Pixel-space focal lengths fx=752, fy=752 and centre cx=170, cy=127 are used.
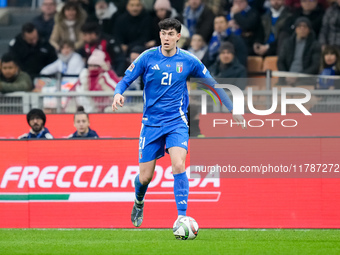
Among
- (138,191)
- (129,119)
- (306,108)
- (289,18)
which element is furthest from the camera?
(289,18)

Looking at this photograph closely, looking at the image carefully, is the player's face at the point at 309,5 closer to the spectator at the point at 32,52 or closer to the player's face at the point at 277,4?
the player's face at the point at 277,4

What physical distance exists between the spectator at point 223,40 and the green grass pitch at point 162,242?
499 centimetres

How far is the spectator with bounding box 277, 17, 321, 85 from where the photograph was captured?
13922mm

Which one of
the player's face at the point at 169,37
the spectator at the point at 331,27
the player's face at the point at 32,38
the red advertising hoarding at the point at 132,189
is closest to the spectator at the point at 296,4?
the spectator at the point at 331,27

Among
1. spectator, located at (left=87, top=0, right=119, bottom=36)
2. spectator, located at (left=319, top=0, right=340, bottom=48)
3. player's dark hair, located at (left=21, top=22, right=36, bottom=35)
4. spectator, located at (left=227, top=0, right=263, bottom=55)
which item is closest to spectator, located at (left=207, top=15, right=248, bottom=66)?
spectator, located at (left=227, top=0, right=263, bottom=55)

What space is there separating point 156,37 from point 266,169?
18.6ft

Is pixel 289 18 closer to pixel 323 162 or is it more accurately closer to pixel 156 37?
pixel 156 37

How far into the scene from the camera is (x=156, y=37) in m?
15.3

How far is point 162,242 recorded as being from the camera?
817 cm

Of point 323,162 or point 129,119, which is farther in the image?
point 129,119

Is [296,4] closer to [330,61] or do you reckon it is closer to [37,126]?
[330,61]

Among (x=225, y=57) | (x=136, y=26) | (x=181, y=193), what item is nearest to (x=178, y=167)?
(x=181, y=193)

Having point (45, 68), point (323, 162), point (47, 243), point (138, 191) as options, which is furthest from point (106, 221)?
point (45, 68)

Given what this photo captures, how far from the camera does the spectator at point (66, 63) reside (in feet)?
48.7
